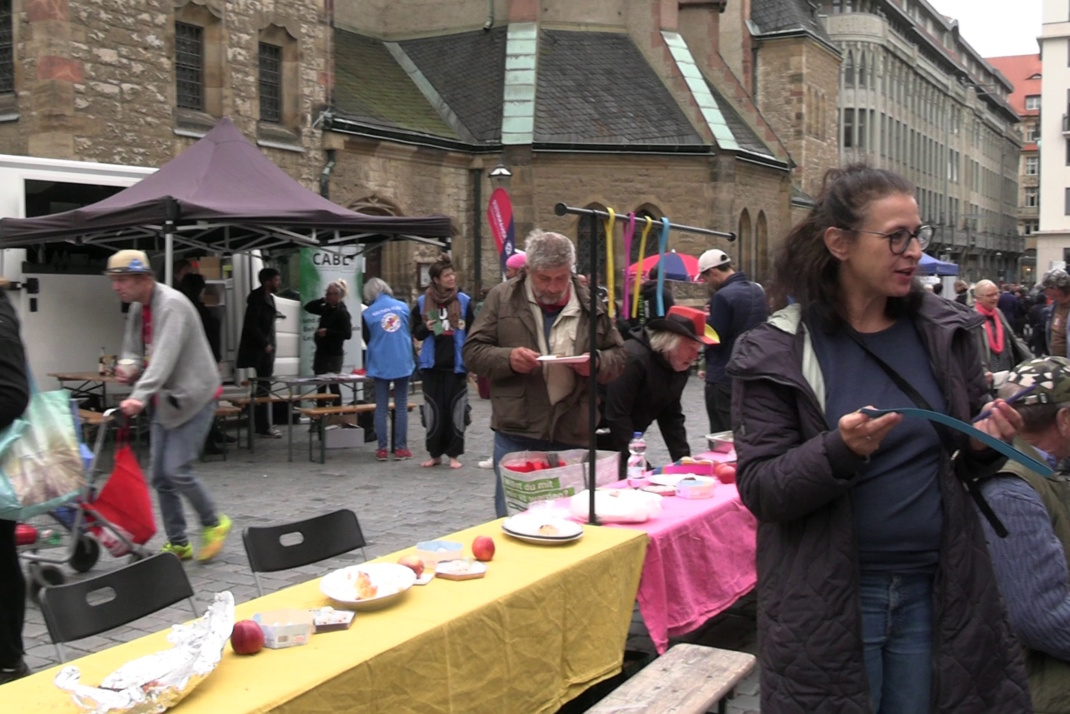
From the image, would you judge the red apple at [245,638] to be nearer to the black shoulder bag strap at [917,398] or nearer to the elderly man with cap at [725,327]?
the black shoulder bag strap at [917,398]

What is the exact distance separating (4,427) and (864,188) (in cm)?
353

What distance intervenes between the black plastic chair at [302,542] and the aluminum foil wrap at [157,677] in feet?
4.26

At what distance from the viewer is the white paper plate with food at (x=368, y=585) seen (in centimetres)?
321

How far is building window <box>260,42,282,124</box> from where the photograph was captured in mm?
18938

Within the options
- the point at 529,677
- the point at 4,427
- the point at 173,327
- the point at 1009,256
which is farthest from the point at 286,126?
the point at 1009,256

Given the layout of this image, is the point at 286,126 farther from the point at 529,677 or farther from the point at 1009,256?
the point at 1009,256

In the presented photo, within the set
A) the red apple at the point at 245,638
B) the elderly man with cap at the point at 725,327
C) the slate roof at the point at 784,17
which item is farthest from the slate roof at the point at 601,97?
the red apple at the point at 245,638

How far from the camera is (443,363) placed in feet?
34.2

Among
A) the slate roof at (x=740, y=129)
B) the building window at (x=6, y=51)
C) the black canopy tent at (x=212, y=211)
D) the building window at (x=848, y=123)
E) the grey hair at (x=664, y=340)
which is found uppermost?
A: the building window at (x=848, y=123)

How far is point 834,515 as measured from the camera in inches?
94.8

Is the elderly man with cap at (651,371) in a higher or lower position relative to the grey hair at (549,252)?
lower

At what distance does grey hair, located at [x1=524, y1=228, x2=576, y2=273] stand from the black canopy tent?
6.02m

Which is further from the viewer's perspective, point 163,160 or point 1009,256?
point 1009,256

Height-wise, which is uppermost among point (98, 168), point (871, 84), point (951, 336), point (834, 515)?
point (871, 84)
